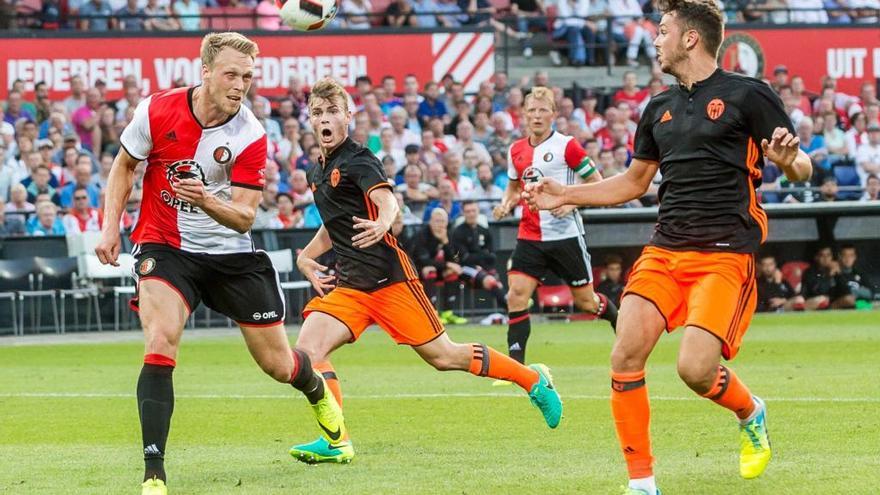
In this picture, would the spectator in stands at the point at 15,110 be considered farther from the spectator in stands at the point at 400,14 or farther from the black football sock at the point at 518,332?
the black football sock at the point at 518,332

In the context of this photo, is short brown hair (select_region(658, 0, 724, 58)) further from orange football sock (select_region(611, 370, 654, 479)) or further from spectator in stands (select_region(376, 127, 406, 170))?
spectator in stands (select_region(376, 127, 406, 170))

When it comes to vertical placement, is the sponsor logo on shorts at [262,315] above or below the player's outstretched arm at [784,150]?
below

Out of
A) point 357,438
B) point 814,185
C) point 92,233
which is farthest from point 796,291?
point 357,438

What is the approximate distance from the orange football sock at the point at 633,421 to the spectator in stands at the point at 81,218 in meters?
15.2

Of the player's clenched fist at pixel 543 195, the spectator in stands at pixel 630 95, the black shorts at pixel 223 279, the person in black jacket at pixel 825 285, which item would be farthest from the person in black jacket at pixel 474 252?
the player's clenched fist at pixel 543 195

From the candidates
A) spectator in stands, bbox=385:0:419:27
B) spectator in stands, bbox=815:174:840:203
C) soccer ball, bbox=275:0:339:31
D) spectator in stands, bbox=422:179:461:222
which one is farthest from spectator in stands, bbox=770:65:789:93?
soccer ball, bbox=275:0:339:31

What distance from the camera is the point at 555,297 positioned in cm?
2280

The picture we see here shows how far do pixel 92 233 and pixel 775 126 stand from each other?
597 inches

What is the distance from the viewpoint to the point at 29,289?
21.6 meters

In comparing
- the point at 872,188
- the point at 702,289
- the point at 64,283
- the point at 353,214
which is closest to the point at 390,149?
the point at 64,283

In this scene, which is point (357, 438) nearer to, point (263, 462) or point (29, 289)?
point (263, 462)

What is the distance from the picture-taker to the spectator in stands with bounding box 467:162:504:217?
78.0ft

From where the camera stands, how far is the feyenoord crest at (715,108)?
7.97 m

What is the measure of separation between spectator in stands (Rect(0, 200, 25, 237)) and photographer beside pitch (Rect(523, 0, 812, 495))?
1500cm
